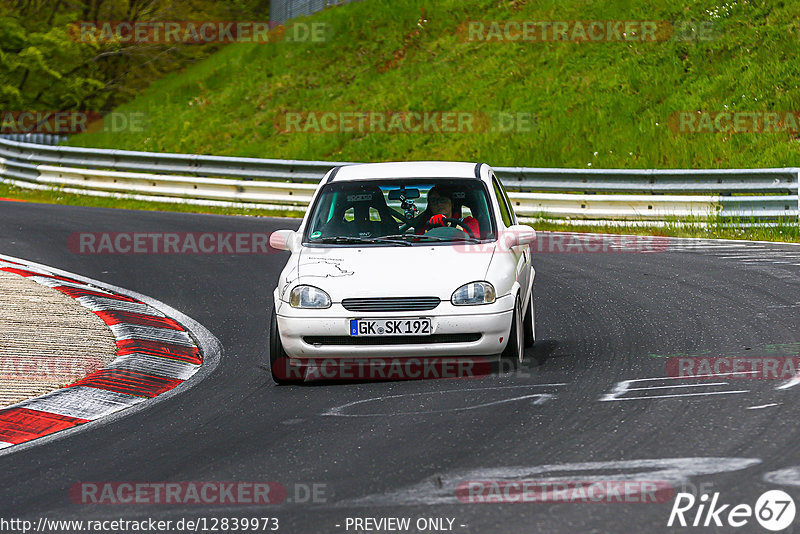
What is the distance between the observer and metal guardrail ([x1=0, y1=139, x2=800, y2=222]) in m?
17.8

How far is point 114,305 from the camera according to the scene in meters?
11.9

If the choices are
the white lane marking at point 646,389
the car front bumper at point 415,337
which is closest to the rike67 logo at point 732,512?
the white lane marking at point 646,389

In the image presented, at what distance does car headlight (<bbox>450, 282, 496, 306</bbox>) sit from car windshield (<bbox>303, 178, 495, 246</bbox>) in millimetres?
812

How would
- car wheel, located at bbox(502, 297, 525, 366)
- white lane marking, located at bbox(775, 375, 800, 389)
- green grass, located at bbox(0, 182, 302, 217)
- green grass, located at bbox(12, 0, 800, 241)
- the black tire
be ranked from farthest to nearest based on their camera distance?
green grass, located at bbox(12, 0, 800, 241) → green grass, located at bbox(0, 182, 302, 217) → the black tire → car wheel, located at bbox(502, 297, 525, 366) → white lane marking, located at bbox(775, 375, 800, 389)

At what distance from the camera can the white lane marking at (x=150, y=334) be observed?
10258mm

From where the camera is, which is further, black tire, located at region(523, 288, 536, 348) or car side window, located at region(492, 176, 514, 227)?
car side window, located at region(492, 176, 514, 227)

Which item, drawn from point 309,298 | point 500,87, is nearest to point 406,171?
point 309,298

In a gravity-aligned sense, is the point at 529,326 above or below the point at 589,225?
below

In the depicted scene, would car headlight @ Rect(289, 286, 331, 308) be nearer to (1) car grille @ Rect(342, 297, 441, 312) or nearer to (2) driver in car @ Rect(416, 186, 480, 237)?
(1) car grille @ Rect(342, 297, 441, 312)

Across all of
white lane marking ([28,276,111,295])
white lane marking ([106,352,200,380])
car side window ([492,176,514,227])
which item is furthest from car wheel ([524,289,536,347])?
white lane marking ([28,276,111,295])

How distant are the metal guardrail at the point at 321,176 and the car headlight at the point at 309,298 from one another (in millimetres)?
10903

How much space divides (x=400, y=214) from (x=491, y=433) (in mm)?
3309

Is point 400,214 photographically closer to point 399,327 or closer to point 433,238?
point 433,238

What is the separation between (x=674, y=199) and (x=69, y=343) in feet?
37.9
